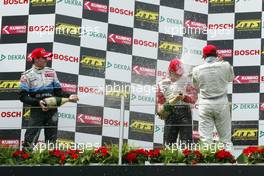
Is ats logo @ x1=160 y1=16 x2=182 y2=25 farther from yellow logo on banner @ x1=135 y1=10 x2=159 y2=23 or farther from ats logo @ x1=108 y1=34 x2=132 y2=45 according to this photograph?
ats logo @ x1=108 y1=34 x2=132 y2=45

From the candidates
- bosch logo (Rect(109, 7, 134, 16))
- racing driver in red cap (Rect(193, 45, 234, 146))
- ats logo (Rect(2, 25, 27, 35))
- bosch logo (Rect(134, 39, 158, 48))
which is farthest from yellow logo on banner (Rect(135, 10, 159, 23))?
racing driver in red cap (Rect(193, 45, 234, 146))

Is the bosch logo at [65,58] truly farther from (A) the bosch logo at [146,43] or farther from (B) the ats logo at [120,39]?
(A) the bosch logo at [146,43]

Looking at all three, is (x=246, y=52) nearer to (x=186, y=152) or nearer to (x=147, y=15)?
(x=147, y=15)

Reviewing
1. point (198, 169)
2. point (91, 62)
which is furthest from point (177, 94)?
point (91, 62)

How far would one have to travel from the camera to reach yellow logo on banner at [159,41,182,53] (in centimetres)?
1712

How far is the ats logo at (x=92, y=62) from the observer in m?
16.8

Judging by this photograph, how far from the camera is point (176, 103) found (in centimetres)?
1270

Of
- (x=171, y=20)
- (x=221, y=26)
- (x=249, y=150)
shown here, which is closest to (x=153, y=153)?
(x=249, y=150)

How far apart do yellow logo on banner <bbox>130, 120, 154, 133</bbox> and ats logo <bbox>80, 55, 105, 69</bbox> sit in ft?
13.1

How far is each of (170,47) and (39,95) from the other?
174 inches

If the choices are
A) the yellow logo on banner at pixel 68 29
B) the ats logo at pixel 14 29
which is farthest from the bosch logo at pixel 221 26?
the ats logo at pixel 14 29

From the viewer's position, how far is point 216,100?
12.6 meters

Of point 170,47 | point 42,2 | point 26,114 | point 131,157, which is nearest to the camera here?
point 131,157

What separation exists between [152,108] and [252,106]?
4.38ft
